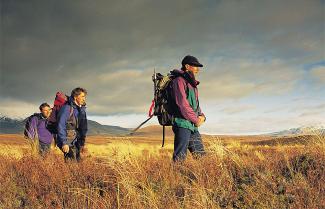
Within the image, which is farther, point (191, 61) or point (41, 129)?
point (41, 129)

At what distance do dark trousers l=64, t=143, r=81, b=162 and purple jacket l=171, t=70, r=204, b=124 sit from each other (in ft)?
8.71

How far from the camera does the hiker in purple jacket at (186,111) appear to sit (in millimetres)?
6371

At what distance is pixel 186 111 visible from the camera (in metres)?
6.34

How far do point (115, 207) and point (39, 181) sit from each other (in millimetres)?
1851

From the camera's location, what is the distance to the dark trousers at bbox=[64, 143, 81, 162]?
766cm

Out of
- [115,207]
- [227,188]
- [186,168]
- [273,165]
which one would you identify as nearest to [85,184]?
[115,207]

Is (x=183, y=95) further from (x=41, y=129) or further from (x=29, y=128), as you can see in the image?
(x=29, y=128)

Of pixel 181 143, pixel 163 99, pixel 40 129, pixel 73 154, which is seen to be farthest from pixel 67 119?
pixel 40 129

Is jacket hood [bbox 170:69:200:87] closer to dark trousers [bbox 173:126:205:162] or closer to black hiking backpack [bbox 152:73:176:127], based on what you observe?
black hiking backpack [bbox 152:73:176:127]

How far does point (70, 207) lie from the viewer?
4969 mm

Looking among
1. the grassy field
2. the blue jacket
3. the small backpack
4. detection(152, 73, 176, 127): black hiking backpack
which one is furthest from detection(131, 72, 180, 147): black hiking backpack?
the small backpack

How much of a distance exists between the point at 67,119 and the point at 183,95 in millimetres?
2779

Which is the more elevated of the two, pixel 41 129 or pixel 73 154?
pixel 41 129

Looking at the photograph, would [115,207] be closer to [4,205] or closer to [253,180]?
[4,205]
